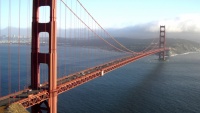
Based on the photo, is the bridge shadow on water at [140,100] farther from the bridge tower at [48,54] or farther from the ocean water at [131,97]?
the bridge tower at [48,54]

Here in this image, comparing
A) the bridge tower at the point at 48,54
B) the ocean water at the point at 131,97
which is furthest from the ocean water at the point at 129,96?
the bridge tower at the point at 48,54

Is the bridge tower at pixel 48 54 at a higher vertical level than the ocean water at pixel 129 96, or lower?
higher

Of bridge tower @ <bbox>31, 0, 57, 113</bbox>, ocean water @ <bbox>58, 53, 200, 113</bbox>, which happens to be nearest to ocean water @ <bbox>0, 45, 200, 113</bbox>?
ocean water @ <bbox>58, 53, 200, 113</bbox>

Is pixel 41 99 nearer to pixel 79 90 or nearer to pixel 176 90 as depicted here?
pixel 79 90

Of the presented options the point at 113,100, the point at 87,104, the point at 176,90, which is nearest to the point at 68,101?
the point at 87,104

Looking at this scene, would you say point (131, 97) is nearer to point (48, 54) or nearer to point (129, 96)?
point (129, 96)

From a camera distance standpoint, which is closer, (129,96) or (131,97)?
(131,97)

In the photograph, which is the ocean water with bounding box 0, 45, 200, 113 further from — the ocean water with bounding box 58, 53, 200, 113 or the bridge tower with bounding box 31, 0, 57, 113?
the bridge tower with bounding box 31, 0, 57, 113

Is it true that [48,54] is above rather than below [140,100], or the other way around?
above

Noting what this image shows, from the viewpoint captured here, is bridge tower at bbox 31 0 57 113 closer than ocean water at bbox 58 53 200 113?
Yes

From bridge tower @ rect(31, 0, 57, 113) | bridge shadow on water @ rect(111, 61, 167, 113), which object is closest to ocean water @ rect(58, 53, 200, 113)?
bridge shadow on water @ rect(111, 61, 167, 113)

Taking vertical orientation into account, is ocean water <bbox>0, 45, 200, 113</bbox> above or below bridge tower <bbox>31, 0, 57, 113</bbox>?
below

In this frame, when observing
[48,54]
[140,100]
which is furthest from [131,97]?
[48,54]
